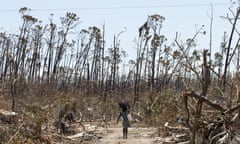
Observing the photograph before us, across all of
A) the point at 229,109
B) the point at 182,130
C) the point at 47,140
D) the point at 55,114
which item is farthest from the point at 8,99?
the point at 229,109

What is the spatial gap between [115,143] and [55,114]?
2.58 metres

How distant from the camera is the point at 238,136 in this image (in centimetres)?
930

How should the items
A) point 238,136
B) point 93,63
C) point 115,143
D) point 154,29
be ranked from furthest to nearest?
point 93,63, point 154,29, point 115,143, point 238,136

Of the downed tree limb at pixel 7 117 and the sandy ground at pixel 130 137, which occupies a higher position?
the downed tree limb at pixel 7 117

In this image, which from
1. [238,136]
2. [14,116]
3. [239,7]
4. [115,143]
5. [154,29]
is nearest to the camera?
[238,136]

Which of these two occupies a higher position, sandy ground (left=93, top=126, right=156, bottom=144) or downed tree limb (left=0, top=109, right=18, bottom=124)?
downed tree limb (left=0, top=109, right=18, bottom=124)

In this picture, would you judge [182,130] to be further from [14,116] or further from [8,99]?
Result: [8,99]

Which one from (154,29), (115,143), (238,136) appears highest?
(154,29)

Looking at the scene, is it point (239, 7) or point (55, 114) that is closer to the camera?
point (55, 114)

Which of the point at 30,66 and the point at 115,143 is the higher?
the point at 30,66

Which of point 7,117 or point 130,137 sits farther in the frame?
point 130,137

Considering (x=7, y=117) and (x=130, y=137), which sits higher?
(x=7, y=117)

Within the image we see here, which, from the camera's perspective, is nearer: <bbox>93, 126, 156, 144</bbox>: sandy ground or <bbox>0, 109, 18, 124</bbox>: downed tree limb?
<bbox>0, 109, 18, 124</bbox>: downed tree limb

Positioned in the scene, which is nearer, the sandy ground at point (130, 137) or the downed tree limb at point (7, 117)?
the downed tree limb at point (7, 117)
